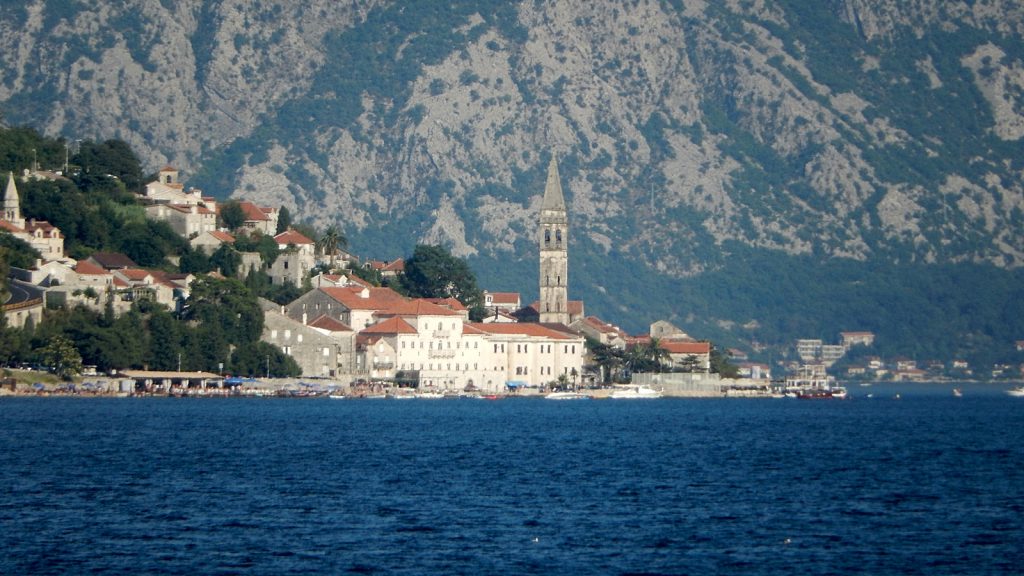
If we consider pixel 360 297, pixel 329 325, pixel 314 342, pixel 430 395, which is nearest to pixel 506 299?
pixel 360 297

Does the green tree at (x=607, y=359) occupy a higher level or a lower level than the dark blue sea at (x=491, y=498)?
higher

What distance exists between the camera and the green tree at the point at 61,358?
399 ft

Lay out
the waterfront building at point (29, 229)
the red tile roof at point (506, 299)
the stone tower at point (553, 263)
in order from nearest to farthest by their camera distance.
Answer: the waterfront building at point (29, 229) → the stone tower at point (553, 263) → the red tile roof at point (506, 299)

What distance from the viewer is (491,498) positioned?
198 ft

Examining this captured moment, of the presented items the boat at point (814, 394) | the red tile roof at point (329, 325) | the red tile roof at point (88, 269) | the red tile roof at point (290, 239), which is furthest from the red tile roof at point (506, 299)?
the red tile roof at point (88, 269)

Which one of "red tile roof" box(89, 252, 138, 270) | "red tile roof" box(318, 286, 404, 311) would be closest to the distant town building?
"red tile roof" box(318, 286, 404, 311)

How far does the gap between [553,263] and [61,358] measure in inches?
2582

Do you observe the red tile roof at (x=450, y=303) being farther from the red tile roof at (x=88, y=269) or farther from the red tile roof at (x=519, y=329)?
the red tile roof at (x=88, y=269)

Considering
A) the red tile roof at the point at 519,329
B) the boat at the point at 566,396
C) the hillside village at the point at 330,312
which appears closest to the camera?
the hillside village at the point at 330,312

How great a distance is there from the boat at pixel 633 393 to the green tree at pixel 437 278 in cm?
1916

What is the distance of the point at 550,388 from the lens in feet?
514

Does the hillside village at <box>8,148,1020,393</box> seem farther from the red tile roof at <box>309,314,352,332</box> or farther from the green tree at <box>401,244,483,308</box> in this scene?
the green tree at <box>401,244,483,308</box>

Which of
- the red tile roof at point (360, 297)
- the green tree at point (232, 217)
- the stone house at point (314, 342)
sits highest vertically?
the green tree at point (232, 217)

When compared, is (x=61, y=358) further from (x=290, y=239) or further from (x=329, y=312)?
(x=290, y=239)
